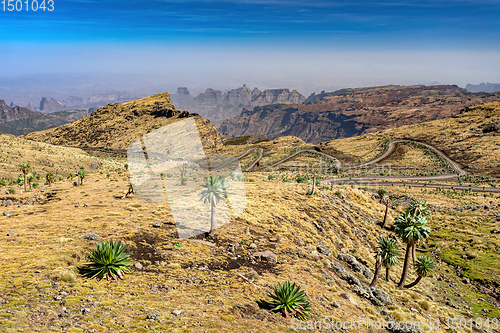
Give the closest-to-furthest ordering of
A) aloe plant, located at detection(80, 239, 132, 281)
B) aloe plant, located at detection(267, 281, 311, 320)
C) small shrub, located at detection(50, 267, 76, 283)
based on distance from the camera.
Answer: small shrub, located at detection(50, 267, 76, 283)
aloe plant, located at detection(80, 239, 132, 281)
aloe plant, located at detection(267, 281, 311, 320)

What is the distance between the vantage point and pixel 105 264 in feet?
51.2

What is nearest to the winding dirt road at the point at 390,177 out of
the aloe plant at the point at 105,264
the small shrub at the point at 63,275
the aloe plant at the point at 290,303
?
the aloe plant at the point at 290,303

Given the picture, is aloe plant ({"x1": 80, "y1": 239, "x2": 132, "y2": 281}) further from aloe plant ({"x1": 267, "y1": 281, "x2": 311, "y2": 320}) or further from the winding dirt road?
the winding dirt road

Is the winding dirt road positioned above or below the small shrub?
below

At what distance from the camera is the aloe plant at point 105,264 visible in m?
15.4

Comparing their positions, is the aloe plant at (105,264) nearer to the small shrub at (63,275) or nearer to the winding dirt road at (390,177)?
the small shrub at (63,275)

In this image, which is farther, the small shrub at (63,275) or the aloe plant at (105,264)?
the aloe plant at (105,264)

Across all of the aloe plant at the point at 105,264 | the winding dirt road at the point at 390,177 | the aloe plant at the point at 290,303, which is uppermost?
the aloe plant at the point at 105,264

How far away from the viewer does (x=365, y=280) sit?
28.3 meters

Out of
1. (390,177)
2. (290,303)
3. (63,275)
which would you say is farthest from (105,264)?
(390,177)

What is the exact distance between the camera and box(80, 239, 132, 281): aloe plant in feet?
50.6

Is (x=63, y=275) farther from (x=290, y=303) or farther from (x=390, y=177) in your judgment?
(x=390, y=177)

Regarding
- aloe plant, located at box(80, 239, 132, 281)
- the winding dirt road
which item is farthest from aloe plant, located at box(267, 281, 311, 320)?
the winding dirt road

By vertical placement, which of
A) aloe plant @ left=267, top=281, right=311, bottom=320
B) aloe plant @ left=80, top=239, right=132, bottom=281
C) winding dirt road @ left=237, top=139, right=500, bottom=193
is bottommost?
winding dirt road @ left=237, top=139, right=500, bottom=193
